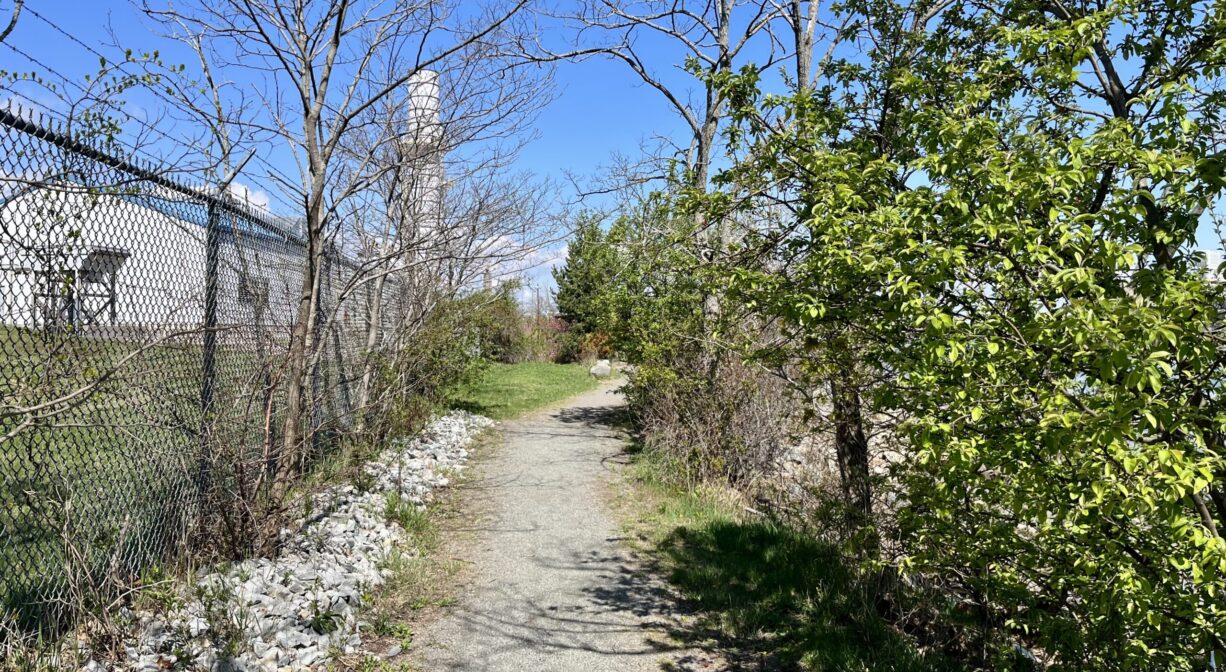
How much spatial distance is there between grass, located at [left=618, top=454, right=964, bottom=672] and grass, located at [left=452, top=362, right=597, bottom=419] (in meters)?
6.90

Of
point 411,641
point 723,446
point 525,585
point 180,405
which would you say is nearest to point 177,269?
point 180,405

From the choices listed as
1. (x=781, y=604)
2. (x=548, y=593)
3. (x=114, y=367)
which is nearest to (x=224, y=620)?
(x=114, y=367)

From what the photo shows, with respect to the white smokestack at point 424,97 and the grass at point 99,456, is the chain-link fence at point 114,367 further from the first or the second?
the white smokestack at point 424,97

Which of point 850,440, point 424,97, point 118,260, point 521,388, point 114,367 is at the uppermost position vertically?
point 424,97

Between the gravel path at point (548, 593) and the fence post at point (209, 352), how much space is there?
1597 millimetres

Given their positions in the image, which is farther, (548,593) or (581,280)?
(581,280)

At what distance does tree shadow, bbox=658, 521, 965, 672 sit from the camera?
3.88 metres

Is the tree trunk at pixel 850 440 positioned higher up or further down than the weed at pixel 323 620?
higher up

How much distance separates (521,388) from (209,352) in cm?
1267

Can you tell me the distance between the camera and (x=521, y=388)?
55.8ft

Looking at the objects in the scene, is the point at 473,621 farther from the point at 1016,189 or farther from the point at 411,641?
the point at 1016,189

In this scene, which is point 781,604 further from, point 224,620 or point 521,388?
point 521,388

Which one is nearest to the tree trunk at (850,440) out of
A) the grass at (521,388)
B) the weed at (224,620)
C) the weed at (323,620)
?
the weed at (323,620)

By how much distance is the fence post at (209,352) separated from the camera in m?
4.12
